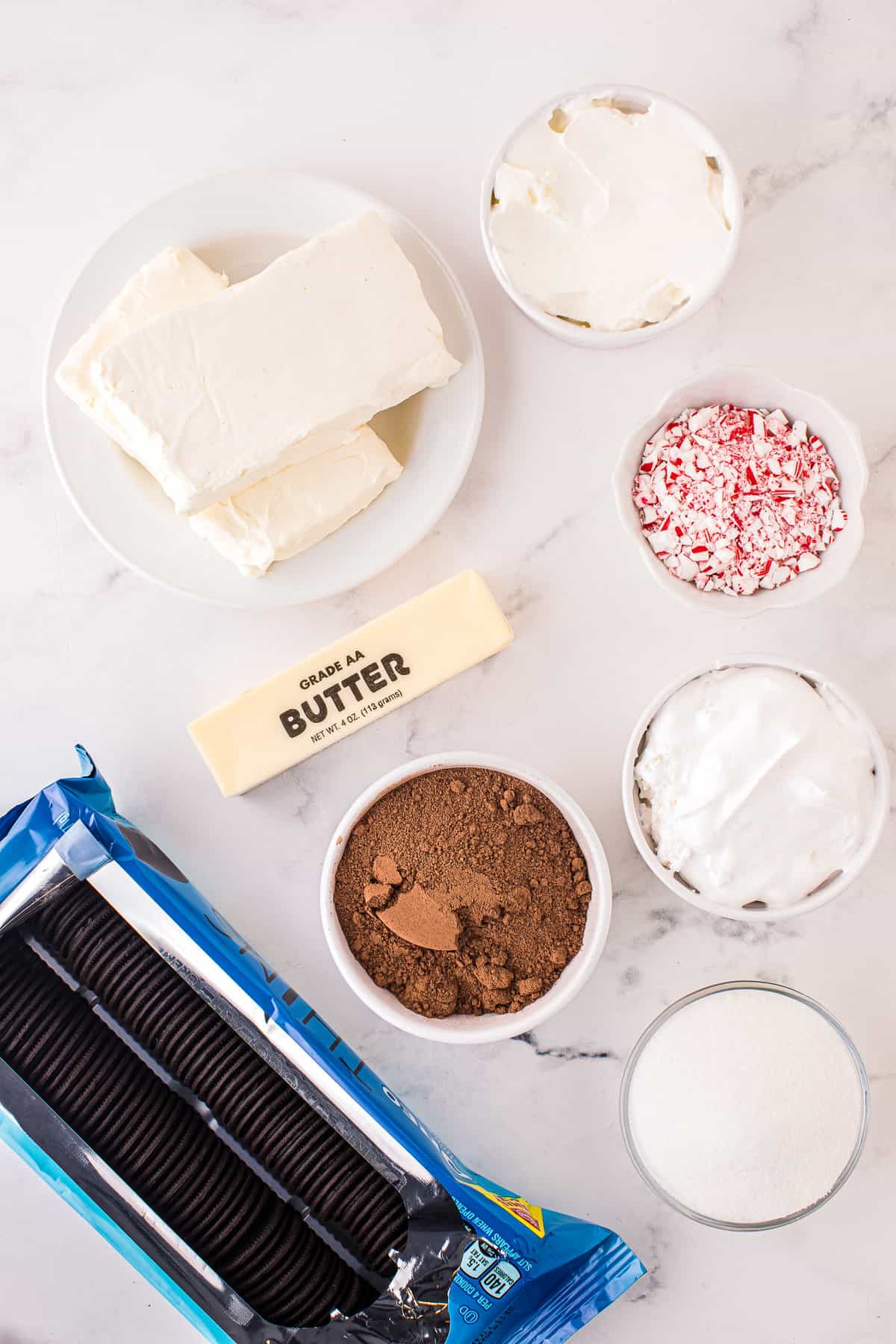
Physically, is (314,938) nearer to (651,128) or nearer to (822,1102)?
(822,1102)

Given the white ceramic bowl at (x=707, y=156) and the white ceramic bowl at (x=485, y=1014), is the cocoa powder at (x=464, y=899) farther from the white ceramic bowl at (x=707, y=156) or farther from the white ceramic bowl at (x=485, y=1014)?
the white ceramic bowl at (x=707, y=156)

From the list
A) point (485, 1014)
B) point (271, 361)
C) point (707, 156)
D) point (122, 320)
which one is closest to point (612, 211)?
point (707, 156)

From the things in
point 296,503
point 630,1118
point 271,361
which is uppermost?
point 271,361

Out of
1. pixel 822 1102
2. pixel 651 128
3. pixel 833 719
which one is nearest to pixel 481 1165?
pixel 822 1102

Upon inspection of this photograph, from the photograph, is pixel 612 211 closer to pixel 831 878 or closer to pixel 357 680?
pixel 357 680

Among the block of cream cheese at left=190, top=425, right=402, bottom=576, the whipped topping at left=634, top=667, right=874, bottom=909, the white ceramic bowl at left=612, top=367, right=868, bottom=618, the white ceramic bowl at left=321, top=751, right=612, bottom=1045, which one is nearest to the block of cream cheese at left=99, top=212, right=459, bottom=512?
the block of cream cheese at left=190, top=425, right=402, bottom=576

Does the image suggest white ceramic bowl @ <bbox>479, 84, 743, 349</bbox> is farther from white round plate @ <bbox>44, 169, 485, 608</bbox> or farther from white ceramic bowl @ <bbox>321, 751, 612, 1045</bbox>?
white ceramic bowl @ <bbox>321, 751, 612, 1045</bbox>
